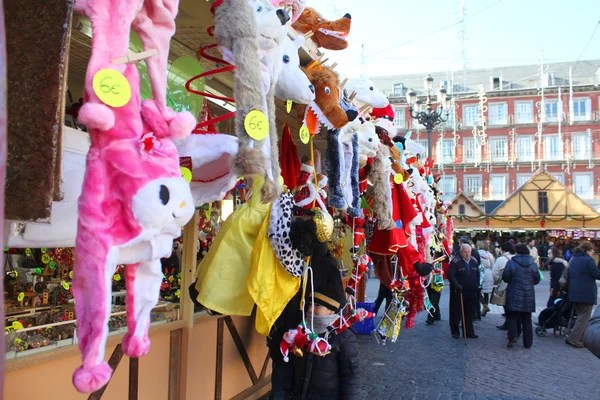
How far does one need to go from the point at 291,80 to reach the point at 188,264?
185 centimetres

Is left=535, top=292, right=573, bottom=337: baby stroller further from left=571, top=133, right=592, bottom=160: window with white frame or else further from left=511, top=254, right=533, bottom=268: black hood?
left=571, top=133, right=592, bottom=160: window with white frame

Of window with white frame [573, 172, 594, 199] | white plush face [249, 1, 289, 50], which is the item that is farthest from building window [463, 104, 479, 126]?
white plush face [249, 1, 289, 50]

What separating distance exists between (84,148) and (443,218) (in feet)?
26.8

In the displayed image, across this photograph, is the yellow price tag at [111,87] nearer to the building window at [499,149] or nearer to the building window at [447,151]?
the building window at [447,151]

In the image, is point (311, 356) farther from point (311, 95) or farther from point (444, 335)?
point (444, 335)

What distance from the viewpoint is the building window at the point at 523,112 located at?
38125mm

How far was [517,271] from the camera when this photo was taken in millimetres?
7453

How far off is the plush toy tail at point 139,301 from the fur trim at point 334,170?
188 cm

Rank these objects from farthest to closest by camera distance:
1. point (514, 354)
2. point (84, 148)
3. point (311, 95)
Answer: point (514, 354) < point (311, 95) < point (84, 148)

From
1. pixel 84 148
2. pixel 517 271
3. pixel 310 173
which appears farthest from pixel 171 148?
pixel 517 271

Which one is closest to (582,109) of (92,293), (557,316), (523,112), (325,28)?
(523,112)

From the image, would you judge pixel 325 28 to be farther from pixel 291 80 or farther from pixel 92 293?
pixel 92 293

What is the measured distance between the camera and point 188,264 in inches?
142

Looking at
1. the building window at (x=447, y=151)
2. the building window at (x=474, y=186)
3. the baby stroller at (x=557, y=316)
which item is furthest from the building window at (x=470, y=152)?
the baby stroller at (x=557, y=316)
